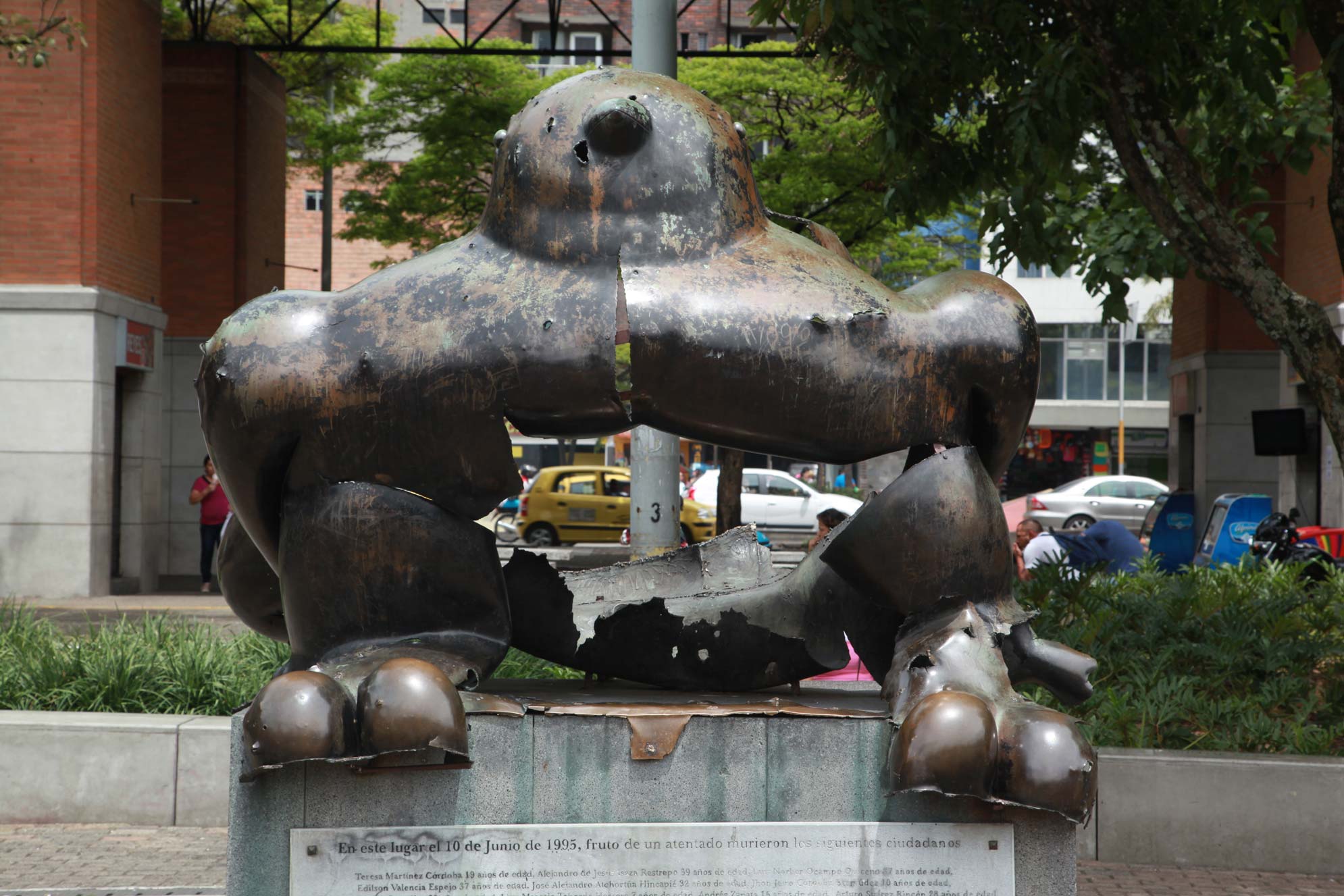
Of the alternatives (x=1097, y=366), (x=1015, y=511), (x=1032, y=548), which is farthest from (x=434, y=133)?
(x=1097, y=366)

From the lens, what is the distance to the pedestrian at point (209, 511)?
16.0m

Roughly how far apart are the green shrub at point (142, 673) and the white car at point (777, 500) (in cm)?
2130

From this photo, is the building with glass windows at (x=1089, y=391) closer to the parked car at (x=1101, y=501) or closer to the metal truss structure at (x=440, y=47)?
the parked car at (x=1101, y=501)

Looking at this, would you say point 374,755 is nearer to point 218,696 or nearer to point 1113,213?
point 218,696

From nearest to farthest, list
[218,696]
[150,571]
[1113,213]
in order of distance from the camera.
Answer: [218,696]
[1113,213]
[150,571]

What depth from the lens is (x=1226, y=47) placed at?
25.6 ft

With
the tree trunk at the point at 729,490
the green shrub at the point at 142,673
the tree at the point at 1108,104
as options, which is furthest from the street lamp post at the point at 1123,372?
the green shrub at the point at 142,673

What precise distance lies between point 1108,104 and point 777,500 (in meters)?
22.1

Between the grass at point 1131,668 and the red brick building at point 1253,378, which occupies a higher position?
the red brick building at point 1253,378

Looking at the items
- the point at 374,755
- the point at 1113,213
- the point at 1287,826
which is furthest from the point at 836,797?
the point at 1113,213

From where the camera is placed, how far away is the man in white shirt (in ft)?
35.7

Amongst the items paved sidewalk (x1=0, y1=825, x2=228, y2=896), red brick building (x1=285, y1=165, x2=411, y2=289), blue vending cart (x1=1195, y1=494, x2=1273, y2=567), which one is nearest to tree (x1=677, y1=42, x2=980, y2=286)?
blue vending cart (x1=1195, y1=494, x2=1273, y2=567)

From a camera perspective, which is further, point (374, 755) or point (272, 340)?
point (272, 340)

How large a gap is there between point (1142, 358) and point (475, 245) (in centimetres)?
4647
